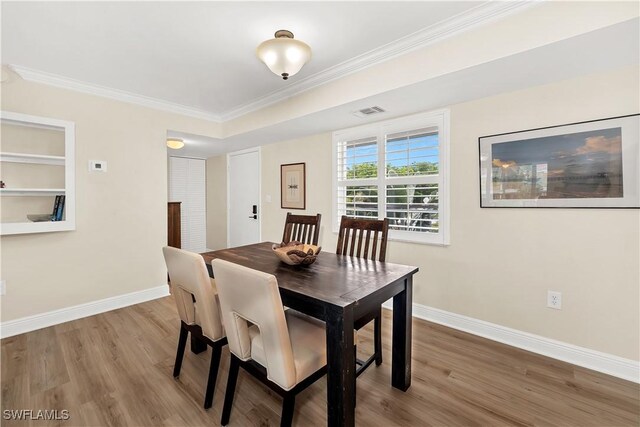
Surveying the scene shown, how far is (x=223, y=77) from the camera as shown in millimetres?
2773

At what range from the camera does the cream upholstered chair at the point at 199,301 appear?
5.29ft

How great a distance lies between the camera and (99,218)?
311 centimetres

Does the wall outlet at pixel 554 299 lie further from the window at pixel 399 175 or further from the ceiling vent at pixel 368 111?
the ceiling vent at pixel 368 111

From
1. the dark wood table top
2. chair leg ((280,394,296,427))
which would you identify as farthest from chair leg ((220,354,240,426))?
the dark wood table top

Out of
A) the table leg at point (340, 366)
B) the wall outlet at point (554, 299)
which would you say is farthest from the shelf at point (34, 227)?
the wall outlet at point (554, 299)

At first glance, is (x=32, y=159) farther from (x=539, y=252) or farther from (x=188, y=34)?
(x=539, y=252)

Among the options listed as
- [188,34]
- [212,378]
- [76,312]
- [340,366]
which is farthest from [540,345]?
[76,312]

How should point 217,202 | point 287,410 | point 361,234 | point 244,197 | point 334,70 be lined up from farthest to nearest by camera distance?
point 217,202 < point 244,197 < point 334,70 < point 361,234 < point 287,410

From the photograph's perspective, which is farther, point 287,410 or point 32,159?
point 32,159

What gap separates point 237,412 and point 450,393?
4.27 feet

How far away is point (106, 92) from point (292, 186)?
235 centimetres

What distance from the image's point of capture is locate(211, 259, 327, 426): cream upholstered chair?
124 centimetres

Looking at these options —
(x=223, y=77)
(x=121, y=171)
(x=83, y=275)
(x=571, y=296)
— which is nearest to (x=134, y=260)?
(x=83, y=275)

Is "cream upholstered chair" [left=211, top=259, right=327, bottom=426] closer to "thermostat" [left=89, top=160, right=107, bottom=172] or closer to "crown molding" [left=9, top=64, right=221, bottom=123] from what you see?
"thermostat" [left=89, top=160, right=107, bottom=172]
